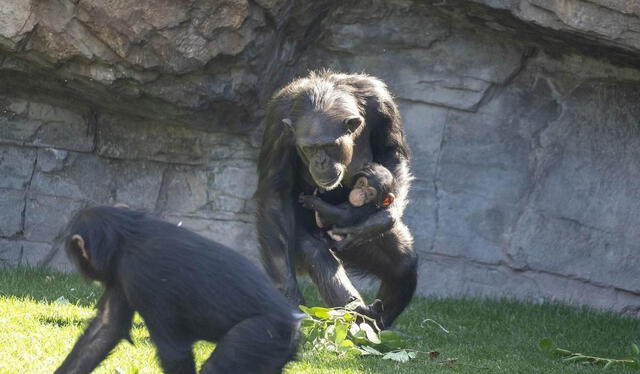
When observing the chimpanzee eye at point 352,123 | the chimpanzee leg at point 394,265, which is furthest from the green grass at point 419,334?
the chimpanzee eye at point 352,123

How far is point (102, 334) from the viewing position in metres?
5.51

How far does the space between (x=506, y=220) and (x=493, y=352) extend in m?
2.69

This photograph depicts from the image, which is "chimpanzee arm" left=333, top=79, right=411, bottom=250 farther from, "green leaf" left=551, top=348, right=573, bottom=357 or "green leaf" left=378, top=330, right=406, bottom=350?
"green leaf" left=551, top=348, right=573, bottom=357

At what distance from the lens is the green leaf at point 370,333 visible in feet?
22.5

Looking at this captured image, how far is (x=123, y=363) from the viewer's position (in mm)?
6145

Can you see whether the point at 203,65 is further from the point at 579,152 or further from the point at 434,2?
the point at 579,152

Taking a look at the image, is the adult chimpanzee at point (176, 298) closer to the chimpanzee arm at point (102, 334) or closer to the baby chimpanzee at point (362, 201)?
the chimpanzee arm at point (102, 334)

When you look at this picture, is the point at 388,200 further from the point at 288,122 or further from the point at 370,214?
the point at 288,122

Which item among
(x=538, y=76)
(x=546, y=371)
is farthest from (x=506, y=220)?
(x=546, y=371)

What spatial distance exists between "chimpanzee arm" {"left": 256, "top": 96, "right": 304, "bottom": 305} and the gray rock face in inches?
62.8

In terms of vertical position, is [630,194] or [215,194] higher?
[630,194]

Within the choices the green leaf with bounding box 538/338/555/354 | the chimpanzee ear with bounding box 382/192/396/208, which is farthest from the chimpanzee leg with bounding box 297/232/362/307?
the green leaf with bounding box 538/338/555/354

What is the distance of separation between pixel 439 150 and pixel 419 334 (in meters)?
2.37

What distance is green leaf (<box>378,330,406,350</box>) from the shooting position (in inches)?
274
